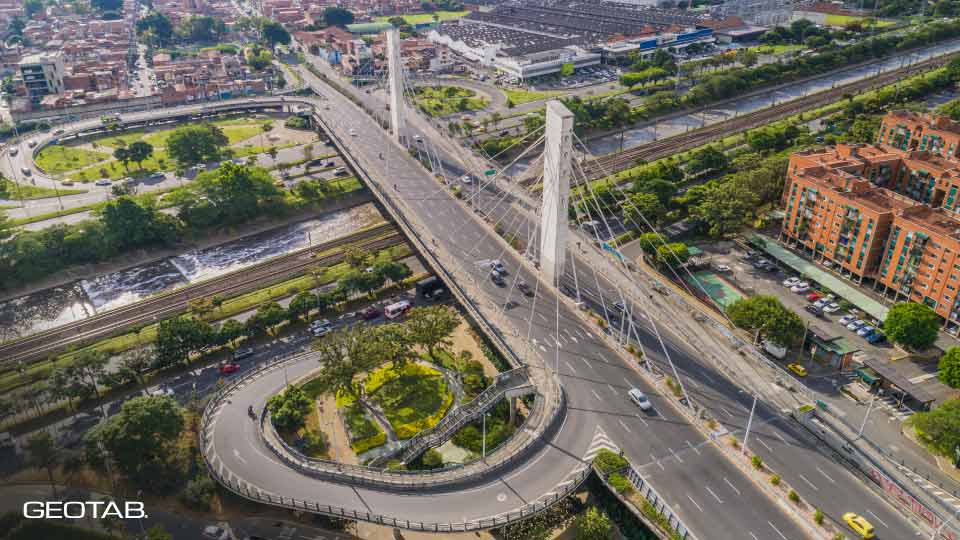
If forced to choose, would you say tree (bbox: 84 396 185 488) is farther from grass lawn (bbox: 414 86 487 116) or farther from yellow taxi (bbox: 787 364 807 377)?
grass lawn (bbox: 414 86 487 116)

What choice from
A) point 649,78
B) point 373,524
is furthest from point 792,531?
point 649,78

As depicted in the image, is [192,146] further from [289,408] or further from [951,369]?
[951,369]

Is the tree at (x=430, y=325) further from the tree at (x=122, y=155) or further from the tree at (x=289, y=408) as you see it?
the tree at (x=122, y=155)

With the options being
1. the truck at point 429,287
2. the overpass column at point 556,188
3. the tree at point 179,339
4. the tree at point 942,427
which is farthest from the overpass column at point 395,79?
the tree at point 942,427

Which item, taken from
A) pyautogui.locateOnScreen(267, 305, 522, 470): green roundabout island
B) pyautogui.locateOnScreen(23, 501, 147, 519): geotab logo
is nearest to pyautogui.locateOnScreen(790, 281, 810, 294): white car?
pyautogui.locateOnScreen(267, 305, 522, 470): green roundabout island

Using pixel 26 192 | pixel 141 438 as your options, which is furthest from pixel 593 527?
pixel 26 192

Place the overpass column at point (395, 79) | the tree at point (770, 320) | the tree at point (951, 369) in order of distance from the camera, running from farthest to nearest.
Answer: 1. the overpass column at point (395, 79)
2. the tree at point (770, 320)
3. the tree at point (951, 369)
